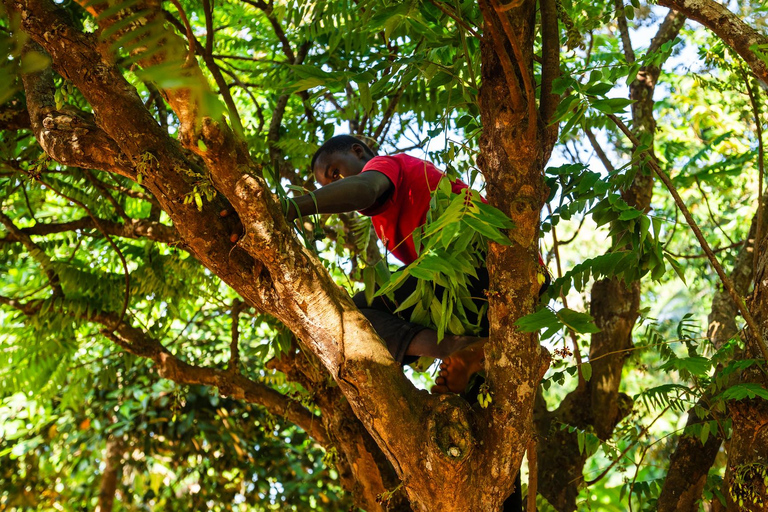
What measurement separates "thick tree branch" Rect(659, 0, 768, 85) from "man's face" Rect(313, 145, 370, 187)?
1267 millimetres

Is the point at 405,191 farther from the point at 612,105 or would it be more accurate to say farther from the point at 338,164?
the point at 612,105

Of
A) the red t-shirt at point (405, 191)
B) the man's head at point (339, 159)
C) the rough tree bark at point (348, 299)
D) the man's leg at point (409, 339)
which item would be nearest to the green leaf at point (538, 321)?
the rough tree bark at point (348, 299)

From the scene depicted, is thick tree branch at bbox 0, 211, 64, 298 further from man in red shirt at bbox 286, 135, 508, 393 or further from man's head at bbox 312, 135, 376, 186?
man in red shirt at bbox 286, 135, 508, 393

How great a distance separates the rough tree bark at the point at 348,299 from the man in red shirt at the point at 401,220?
7.2 inches

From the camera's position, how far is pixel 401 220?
2.46 m

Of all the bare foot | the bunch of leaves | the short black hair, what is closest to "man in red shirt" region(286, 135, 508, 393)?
the bare foot

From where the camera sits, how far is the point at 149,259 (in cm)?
384

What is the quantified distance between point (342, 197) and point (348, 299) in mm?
304

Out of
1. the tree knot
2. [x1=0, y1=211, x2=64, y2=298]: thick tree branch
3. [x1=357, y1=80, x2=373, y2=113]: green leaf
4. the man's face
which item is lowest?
the tree knot

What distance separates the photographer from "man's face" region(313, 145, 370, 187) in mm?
2738

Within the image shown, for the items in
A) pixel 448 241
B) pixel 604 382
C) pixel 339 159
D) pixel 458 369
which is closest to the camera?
pixel 448 241

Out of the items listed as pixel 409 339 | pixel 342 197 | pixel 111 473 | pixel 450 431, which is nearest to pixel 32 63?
pixel 342 197

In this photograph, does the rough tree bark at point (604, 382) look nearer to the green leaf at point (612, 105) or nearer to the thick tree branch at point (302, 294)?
the thick tree branch at point (302, 294)

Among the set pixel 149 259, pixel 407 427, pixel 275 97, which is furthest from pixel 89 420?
pixel 407 427
